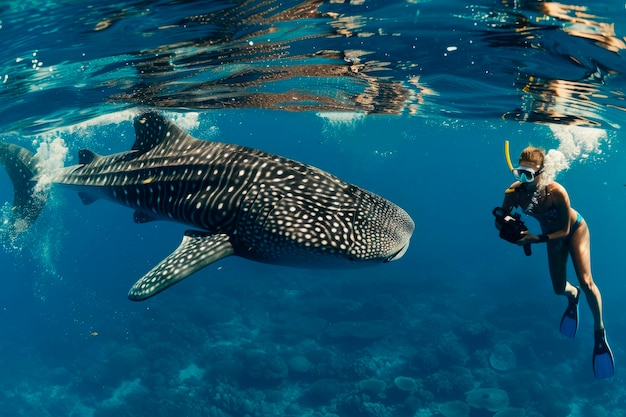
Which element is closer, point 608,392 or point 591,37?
point 591,37

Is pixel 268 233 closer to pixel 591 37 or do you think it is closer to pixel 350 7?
pixel 350 7

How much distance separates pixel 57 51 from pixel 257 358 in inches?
566

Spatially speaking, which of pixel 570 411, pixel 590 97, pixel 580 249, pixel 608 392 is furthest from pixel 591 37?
pixel 608 392

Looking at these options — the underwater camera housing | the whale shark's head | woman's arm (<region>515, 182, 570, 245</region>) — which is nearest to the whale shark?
the whale shark's head

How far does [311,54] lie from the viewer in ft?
43.5

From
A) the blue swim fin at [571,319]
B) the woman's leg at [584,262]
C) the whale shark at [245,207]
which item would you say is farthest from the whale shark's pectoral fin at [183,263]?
the blue swim fin at [571,319]

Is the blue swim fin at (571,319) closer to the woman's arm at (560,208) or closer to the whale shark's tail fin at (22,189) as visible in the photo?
the woman's arm at (560,208)

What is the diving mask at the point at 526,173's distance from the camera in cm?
600

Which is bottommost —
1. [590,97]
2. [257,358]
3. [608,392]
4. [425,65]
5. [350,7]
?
[608,392]

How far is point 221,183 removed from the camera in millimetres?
6000

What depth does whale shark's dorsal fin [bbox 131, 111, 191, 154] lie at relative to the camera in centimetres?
731

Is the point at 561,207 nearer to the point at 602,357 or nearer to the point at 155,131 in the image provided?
the point at 602,357

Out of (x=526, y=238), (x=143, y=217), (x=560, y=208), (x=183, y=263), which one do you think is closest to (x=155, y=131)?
(x=143, y=217)

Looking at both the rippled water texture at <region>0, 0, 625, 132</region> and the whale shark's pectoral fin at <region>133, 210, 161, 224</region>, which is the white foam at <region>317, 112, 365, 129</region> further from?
the whale shark's pectoral fin at <region>133, 210, 161, 224</region>
